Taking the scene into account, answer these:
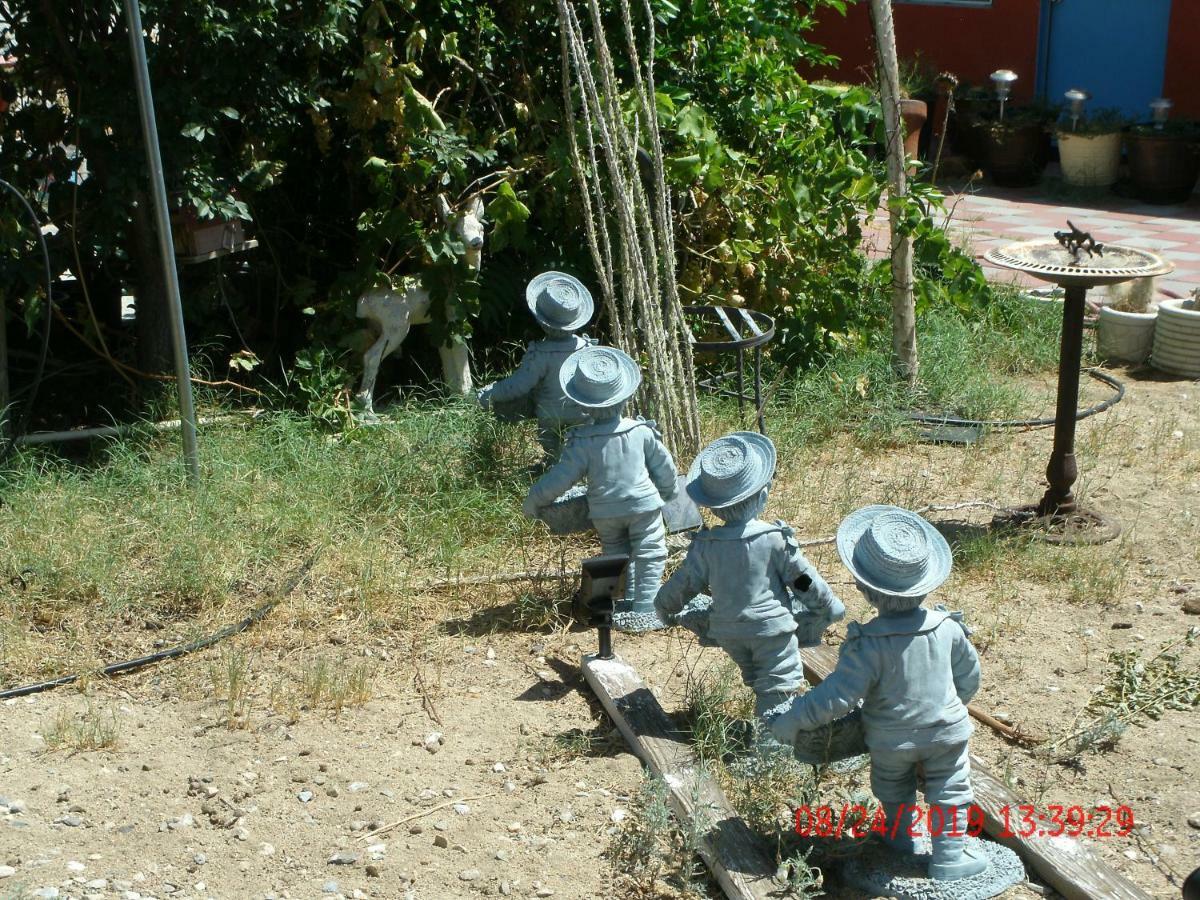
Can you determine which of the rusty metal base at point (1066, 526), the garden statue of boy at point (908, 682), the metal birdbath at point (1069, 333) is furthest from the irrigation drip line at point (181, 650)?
the metal birdbath at point (1069, 333)

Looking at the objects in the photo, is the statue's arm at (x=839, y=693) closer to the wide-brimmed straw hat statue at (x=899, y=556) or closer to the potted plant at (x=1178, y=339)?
the wide-brimmed straw hat statue at (x=899, y=556)

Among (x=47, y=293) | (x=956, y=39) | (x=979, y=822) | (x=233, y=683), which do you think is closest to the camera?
(x=979, y=822)

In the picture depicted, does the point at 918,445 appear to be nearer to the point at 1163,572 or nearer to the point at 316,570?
the point at 1163,572

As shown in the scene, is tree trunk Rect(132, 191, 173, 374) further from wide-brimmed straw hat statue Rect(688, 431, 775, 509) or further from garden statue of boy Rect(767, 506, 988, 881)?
garden statue of boy Rect(767, 506, 988, 881)

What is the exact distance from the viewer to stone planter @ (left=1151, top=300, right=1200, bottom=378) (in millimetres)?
7488

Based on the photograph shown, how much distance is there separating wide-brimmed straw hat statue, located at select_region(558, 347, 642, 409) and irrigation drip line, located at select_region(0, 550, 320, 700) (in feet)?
4.18

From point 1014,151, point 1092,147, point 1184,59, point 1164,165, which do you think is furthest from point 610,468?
point 1184,59

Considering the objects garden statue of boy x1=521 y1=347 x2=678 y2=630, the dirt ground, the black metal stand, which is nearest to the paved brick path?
the black metal stand

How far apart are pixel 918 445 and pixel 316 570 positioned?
9.75ft

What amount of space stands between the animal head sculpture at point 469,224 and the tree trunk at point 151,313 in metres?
1.36

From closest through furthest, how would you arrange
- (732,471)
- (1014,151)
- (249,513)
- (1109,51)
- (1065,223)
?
1. (732,471)
2. (249,513)
3. (1065,223)
4. (1014,151)
5. (1109,51)

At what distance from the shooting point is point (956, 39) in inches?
567

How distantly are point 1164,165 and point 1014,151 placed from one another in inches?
58.8

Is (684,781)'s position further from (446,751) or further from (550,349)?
(550,349)
